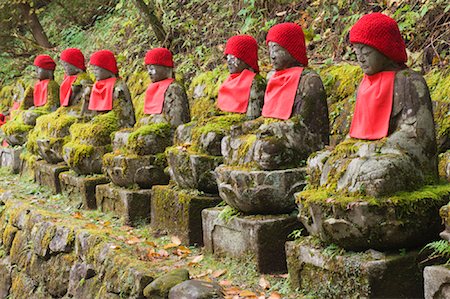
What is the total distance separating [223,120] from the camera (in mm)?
5980

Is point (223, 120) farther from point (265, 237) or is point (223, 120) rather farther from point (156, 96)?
point (265, 237)

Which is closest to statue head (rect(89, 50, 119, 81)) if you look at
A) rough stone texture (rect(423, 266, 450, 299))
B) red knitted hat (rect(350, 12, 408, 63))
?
red knitted hat (rect(350, 12, 408, 63))

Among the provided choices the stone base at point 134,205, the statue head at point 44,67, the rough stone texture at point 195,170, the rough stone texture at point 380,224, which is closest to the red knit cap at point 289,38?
the rough stone texture at point 195,170

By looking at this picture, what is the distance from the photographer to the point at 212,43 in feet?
34.0

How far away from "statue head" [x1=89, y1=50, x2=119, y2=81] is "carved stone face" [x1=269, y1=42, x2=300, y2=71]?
10.9ft

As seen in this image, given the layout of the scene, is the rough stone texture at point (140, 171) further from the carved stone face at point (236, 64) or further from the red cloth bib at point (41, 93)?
the red cloth bib at point (41, 93)

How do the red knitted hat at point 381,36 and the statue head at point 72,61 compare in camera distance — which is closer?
the red knitted hat at point 381,36

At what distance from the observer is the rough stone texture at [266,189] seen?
15.9 feet

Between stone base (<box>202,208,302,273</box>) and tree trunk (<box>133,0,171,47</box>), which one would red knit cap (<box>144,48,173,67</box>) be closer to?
stone base (<box>202,208,302,273</box>)

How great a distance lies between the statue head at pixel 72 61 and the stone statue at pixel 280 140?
4758mm

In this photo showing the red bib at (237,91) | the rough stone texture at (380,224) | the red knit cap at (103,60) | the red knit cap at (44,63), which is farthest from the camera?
the red knit cap at (44,63)

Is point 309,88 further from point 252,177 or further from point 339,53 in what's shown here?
point 339,53

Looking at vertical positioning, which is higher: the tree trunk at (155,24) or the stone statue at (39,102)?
the tree trunk at (155,24)

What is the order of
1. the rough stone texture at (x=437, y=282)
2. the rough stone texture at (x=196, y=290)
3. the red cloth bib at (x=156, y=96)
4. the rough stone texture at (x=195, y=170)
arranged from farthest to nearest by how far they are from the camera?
the red cloth bib at (x=156, y=96), the rough stone texture at (x=195, y=170), the rough stone texture at (x=196, y=290), the rough stone texture at (x=437, y=282)
